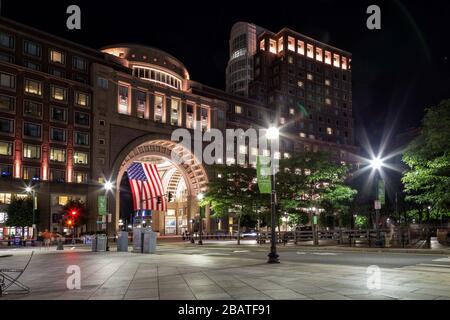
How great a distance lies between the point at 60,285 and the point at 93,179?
69106mm

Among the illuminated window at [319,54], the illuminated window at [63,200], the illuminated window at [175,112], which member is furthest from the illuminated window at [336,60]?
the illuminated window at [63,200]

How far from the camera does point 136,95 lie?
91438 mm

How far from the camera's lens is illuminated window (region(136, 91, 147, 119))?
92.1 meters

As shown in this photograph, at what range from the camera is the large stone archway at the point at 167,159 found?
86.0 metres

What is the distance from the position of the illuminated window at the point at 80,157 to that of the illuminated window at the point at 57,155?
77.0 inches

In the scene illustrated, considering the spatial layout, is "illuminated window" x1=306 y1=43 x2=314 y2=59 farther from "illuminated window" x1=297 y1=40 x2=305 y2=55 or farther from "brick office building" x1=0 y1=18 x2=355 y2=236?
"brick office building" x1=0 y1=18 x2=355 y2=236

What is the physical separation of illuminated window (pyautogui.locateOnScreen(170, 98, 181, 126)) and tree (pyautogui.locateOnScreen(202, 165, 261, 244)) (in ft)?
147

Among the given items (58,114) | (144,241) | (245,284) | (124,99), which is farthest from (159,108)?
(245,284)

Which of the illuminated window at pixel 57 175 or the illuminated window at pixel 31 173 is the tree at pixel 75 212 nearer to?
the illuminated window at pixel 57 175

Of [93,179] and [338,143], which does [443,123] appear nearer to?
[93,179]

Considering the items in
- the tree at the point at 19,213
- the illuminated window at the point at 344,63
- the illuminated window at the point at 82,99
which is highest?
the illuminated window at the point at 344,63

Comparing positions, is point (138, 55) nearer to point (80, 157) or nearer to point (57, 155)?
point (80, 157)

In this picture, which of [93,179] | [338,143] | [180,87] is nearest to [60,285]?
[93,179]
